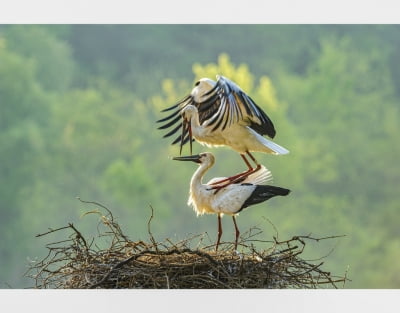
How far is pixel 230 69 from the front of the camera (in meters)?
13.8

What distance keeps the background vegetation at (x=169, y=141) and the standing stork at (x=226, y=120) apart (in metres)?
9.98

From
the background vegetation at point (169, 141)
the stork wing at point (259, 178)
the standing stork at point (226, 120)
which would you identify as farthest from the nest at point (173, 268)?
the background vegetation at point (169, 141)

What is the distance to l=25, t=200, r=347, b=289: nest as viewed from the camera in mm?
3207

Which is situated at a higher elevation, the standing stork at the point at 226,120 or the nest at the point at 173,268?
the standing stork at the point at 226,120

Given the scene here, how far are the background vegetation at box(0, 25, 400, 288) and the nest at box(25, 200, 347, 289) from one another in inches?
404

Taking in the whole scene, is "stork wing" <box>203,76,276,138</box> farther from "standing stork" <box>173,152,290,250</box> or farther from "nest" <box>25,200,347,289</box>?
"nest" <box>25,200,347,289</box>

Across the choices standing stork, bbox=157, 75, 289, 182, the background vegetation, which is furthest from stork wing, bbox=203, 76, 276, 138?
the background vegetation

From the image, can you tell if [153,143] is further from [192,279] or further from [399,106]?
[192,279]

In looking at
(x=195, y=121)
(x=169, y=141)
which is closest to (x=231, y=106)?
(x=195, y=121)

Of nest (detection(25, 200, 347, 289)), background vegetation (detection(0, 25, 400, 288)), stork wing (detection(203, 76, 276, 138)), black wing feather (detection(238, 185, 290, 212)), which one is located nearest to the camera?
nest (detection(25, 200, 347, 289))

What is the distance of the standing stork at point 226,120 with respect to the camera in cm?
357

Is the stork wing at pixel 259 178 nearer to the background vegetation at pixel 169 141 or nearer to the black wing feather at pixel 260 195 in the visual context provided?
the black wing feather at pixel 260 195

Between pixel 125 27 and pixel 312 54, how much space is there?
A: 11.3 feet

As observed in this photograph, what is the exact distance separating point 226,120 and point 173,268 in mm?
702
